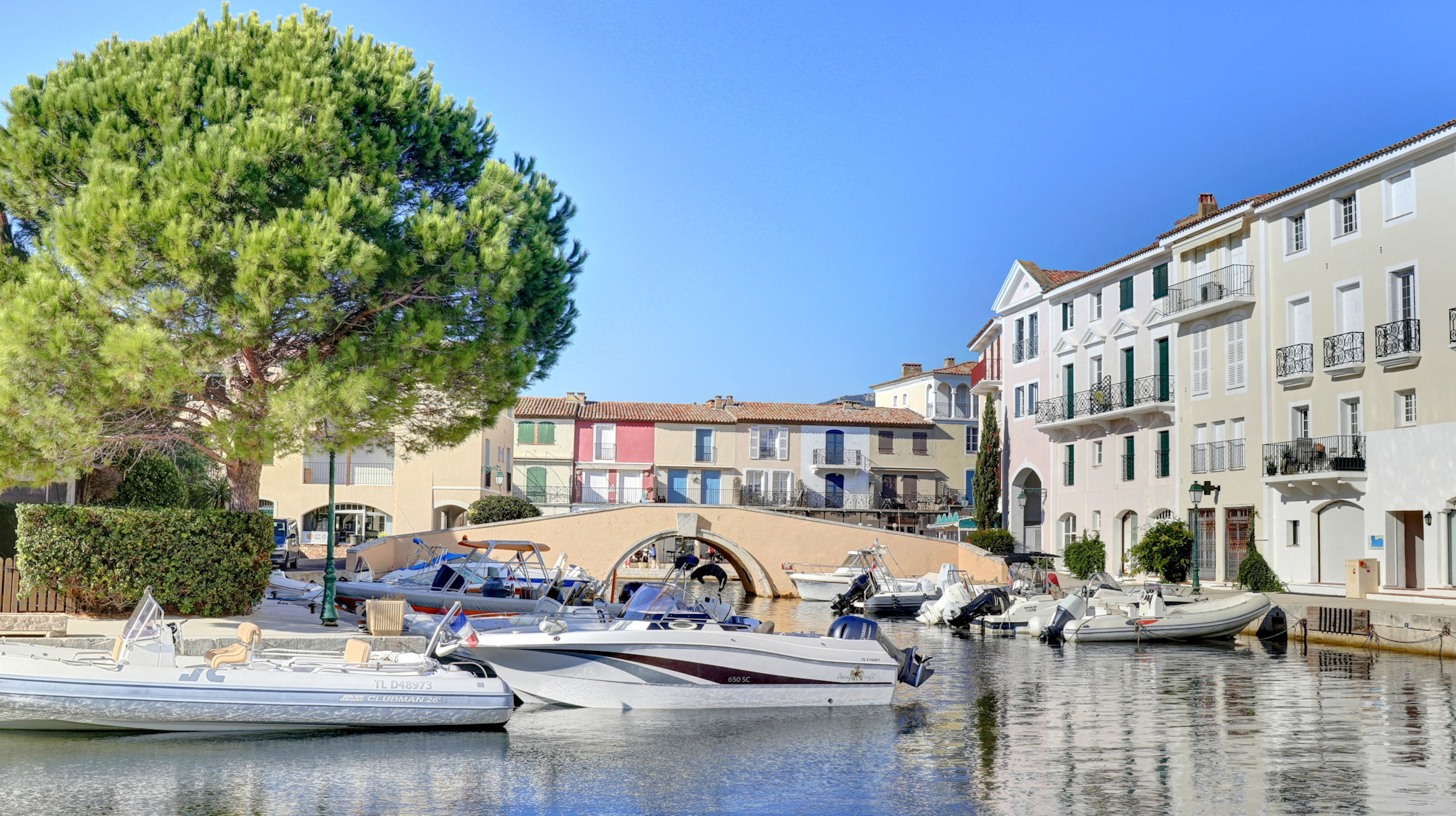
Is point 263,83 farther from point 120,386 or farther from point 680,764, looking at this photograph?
point 680,764

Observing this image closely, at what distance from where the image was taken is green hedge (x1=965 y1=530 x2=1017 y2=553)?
4553 centimetres

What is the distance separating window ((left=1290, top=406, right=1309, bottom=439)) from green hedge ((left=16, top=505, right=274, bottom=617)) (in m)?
27.8

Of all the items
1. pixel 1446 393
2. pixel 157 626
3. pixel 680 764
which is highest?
pixel 1446 393

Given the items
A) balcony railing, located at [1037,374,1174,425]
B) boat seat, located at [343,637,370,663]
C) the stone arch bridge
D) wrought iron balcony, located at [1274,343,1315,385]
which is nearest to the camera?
boat seat, located at [343,637,370,663]

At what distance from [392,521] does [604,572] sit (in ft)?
59.9

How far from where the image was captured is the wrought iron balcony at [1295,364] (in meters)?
33.5

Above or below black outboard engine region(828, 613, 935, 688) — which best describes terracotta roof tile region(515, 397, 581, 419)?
above

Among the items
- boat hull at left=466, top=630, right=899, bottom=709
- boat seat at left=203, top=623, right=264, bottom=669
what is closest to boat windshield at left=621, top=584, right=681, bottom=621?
boat hull at left=466, top=630, right=899, bottom=709

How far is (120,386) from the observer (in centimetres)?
1722

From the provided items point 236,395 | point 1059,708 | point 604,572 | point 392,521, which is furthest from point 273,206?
point 392,521

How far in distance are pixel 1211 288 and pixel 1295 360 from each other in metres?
4.02

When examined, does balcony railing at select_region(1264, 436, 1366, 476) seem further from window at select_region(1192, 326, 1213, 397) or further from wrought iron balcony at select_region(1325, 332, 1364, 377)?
window at select_region(1192, 326, 1213, 397)

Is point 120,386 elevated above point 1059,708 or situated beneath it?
elevated above

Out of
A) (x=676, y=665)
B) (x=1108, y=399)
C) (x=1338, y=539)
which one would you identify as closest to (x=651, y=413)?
(x=1108, y=399)
